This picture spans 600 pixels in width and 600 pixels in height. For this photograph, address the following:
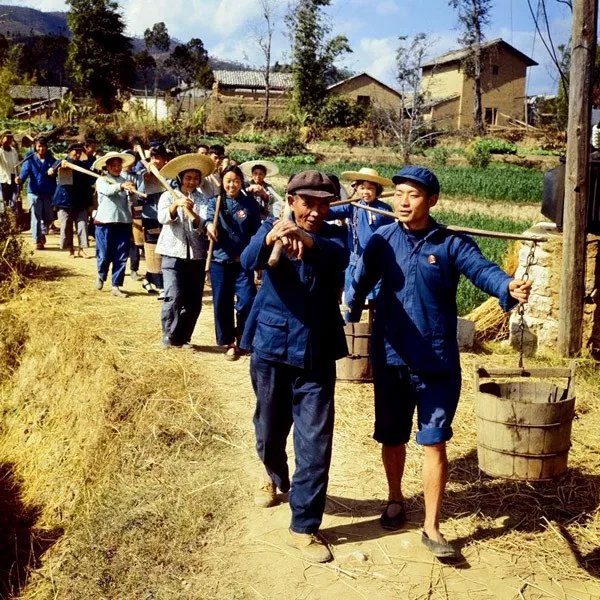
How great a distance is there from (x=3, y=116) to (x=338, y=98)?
2159cm

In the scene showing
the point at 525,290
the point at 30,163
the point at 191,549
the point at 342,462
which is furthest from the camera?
the point at 30,163

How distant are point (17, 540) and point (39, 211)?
821 cm

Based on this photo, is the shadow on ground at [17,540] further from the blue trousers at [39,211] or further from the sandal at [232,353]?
the blue trousers at [39,211]

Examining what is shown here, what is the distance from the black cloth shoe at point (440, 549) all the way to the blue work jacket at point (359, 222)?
12.1 ft

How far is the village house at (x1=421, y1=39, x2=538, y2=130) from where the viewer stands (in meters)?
57.7

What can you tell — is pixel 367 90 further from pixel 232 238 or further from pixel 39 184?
pixel 232 238

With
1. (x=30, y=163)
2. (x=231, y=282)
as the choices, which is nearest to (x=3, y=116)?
(x=30, y=163)

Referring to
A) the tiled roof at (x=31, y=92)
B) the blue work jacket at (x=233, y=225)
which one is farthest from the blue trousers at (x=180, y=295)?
the tiled roof at (x=31, y=92)

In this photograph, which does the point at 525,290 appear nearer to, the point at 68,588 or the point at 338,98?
the point at 68,588

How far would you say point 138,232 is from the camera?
1166 cm

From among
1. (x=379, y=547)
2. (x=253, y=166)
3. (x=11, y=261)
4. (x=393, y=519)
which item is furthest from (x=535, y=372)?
(x=11, y=261)

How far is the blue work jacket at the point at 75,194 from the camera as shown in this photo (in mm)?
12445

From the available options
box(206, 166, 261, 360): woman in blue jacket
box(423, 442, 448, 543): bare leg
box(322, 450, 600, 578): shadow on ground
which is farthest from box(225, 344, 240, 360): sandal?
box(423, 442, 448, 543): bare leg

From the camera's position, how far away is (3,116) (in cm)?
4069
